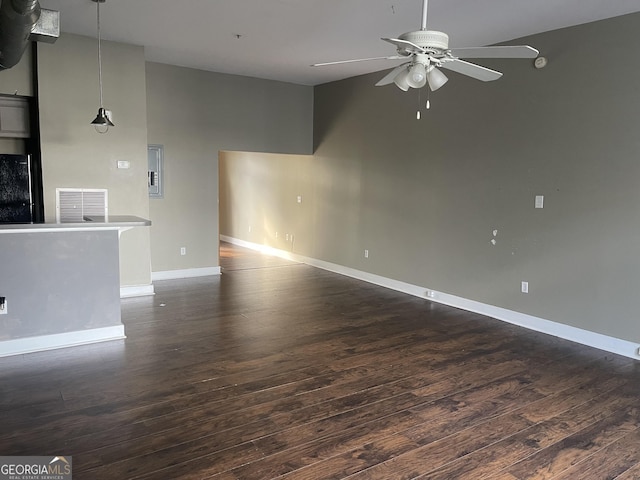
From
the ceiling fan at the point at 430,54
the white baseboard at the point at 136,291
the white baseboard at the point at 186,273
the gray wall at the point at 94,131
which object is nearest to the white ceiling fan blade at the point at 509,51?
the ceiling fan at the point at 430,54

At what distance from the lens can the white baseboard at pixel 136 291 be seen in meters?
5.36

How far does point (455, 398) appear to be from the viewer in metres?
2.99

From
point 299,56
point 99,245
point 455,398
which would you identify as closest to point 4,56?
point 99,245

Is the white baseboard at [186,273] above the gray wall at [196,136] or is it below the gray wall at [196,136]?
below

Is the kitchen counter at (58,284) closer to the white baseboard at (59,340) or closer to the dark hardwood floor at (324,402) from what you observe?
the white baseboard at (59,340)

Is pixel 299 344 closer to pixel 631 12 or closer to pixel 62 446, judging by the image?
pixel 62 446

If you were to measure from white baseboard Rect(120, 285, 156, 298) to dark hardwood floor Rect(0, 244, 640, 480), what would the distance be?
0.77 meters

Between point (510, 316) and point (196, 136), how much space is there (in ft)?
15.1

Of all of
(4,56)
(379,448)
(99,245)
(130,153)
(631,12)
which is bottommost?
(379,448)

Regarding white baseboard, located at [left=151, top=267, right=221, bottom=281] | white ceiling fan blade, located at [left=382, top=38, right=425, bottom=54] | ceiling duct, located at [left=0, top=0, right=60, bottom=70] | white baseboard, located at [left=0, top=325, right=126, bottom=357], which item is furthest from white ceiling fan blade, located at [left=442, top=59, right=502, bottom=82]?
white baseboard, located at [left=151, top=267, right=221, bottom=281]

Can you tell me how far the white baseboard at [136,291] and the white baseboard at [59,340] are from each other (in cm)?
150

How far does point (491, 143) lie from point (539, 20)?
1239 mm

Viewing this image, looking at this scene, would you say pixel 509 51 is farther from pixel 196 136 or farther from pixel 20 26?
pixel 196 136

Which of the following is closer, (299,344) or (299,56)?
(299,344)
